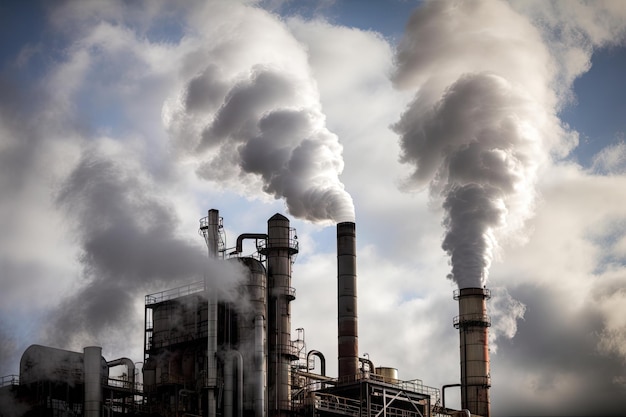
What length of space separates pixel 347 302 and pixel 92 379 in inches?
706

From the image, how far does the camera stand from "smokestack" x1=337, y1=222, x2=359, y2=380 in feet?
246

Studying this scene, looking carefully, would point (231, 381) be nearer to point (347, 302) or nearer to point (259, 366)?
point (259, 366)

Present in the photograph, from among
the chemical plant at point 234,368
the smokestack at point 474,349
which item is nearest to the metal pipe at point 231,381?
the chemical plant at point 234,368

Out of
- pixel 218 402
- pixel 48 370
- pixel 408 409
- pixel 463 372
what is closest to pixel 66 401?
pixel 48 370

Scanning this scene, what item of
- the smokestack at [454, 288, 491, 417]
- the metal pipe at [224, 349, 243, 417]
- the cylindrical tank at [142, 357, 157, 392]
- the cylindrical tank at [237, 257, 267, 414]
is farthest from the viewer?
the smokestack at [454, 288, 491, 417]

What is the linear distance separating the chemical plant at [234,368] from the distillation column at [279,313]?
0.19 feet

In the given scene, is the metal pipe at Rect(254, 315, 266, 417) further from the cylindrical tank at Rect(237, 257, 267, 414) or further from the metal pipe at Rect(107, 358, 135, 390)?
the metal pipe at Rect(107, 358, 135, 390)

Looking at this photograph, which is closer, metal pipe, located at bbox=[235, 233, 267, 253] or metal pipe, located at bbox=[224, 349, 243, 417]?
metal pipe, located at bbox=[224, 349, 243, 417]

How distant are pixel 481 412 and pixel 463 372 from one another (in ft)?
9.59

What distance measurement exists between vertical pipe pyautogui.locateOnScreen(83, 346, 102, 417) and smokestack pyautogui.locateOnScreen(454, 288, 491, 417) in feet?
85.7

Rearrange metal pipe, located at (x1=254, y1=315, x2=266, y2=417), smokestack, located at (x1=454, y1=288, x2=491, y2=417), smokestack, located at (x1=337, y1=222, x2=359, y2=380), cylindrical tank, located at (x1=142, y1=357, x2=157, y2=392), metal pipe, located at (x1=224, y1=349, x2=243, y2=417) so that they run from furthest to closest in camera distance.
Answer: smokestack, located at (x1=454, y1=288, x2=491, y2=417) < smokestack, located at (x1=337, y1=222, x2=359, y2=380) < cylindrical tank, located at (x1=142, y1=357, x2=157, y2=392) < metal pipe, located at (x1=254, y1=315, x2=266, y2=417) < metal pipe, located at (x1=224, y1=349, x2=243, y2=417)

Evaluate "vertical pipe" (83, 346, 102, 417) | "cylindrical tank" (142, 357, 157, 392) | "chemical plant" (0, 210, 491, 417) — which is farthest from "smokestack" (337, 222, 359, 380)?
"vertical pipe" (83, 346, 102, 417)

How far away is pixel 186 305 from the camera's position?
7244 cm

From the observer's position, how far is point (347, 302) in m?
76.2
